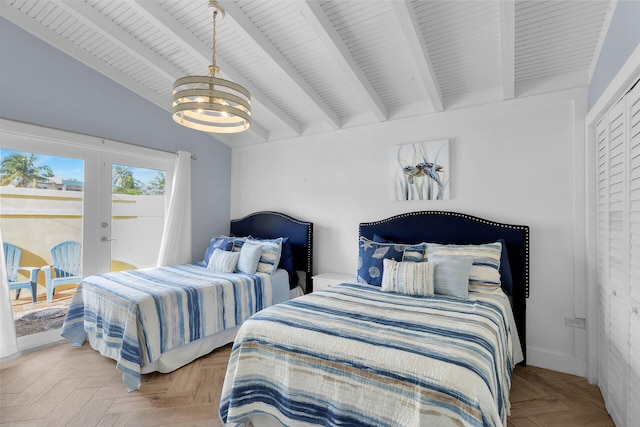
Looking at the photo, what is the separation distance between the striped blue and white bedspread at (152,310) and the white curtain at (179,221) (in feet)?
1.57

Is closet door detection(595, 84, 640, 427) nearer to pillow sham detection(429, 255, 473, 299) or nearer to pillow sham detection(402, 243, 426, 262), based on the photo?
pillow sham detection(429, 255, 473, 299)

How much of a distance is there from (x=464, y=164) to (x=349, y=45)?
1.50 metres

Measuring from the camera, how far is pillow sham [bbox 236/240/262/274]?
332 cm

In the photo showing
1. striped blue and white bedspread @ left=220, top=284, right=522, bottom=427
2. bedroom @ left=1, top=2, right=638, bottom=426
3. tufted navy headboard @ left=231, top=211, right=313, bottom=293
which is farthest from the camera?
tufted navy headboard @ left=231, top=211, right=313, bottom=293

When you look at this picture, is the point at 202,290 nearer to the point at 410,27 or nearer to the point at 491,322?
the point at 491,322

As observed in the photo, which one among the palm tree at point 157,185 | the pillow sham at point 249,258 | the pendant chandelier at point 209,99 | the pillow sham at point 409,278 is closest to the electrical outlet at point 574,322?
the pillow sham at point 409,278

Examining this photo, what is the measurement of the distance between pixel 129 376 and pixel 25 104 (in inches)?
99.3

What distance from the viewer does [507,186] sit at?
276 cm

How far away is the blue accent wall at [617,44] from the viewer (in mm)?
1571

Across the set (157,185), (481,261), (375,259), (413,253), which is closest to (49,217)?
(157,185)

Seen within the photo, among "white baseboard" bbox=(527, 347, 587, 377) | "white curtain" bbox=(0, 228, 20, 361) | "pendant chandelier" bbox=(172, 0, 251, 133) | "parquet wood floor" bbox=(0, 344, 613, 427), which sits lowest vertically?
"parquet wood floor" bbox=(0, 344, 613, 427)

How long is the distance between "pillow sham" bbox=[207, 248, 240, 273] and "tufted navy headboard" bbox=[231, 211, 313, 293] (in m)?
0.72

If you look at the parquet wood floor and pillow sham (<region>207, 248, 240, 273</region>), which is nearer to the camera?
the parquet wood floor

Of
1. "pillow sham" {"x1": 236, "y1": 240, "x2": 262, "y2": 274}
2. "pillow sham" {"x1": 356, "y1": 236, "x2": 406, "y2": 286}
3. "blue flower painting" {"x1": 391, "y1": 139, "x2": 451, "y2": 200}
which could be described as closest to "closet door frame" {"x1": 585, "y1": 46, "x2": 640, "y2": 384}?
"blue flower painting" {"x1": 391, "y1": 139, "x2": 451, "y2": 200}
